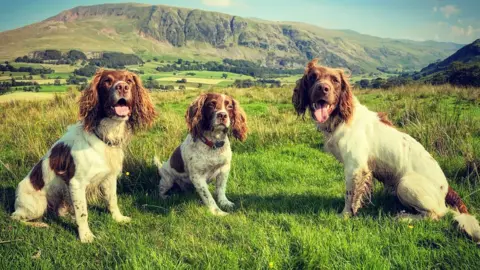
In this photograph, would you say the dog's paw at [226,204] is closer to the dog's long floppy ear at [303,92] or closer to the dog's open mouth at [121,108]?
the dog's long floppy ear at [303,92]

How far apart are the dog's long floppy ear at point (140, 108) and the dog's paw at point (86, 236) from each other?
1.41m

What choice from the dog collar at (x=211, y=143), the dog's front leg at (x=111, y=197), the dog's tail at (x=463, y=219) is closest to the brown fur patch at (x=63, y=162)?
the dog's front leg at (x=111, y=197)

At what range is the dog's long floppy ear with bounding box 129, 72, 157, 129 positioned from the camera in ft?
13.9

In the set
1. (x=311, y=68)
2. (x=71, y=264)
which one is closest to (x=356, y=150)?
(x=311, y=68)

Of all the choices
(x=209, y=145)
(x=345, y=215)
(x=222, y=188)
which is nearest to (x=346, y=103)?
(x=345, y=215)

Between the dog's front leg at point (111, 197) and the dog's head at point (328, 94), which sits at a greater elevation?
the dog's head at point (328, 94)

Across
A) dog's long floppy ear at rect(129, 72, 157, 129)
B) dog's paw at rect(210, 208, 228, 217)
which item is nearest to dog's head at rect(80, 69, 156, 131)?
dog's long floppy ear at rect(129, 72, 157, 129)

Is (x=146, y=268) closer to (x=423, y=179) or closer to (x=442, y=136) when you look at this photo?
(x=423, y=179)

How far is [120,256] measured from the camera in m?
3.25

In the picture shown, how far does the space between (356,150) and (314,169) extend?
2.16 m

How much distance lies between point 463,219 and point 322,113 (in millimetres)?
1842

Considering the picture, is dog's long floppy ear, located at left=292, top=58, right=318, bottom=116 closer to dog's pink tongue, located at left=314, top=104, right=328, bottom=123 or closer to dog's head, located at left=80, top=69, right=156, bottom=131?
dog's pink tongue, located at left=314, top=104, right=328, bottom=123

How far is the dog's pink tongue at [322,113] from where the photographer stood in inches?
160

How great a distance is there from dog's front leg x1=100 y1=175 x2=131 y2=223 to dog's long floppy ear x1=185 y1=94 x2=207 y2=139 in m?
1.21
